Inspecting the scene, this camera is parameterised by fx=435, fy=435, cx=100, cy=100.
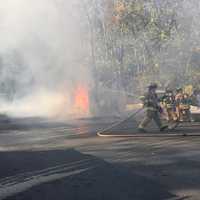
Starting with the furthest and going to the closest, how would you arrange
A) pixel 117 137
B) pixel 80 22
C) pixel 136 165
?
1. pixel 80 22
2. pixel 117 137
3. pixel 136 165

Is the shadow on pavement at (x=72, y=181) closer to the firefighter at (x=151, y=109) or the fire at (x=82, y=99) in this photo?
the firefighter at (x=151, y=109)

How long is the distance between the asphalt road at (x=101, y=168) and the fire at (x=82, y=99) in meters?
10.9

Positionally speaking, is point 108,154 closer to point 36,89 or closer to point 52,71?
point 52,71

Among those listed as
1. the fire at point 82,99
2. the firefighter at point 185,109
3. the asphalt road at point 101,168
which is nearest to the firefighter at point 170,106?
the firefighter at point 185,109

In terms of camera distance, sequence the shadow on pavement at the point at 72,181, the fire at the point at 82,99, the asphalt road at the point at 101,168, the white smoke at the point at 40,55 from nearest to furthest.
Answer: the shadow on pavement at the point at 72,181
the asphalt road at the point at 101,168
the white smoke at the point at 40,55
the fire at the point at 82,99

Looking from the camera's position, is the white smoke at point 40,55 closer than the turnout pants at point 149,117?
No

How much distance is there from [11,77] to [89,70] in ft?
14.3

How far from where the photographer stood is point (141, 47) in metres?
33.5

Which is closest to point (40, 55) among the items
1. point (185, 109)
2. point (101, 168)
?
point (185, 109)

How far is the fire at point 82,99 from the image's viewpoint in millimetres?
22938

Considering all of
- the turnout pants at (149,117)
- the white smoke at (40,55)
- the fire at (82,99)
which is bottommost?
the turnout pants at (149,117)

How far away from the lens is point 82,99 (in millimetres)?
23172

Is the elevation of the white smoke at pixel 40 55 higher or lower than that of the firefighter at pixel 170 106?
higher

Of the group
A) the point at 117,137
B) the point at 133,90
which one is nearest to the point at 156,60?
the point at 133,90
